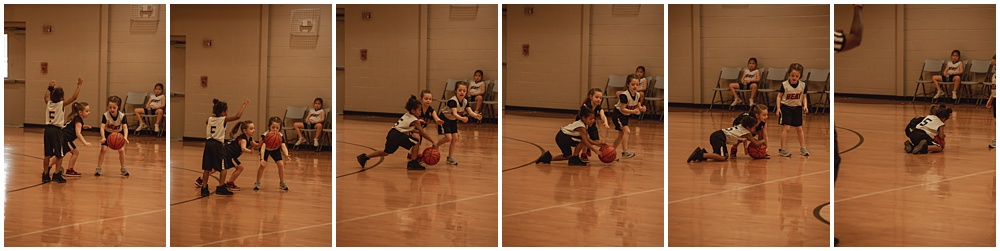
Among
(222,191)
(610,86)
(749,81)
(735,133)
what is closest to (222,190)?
(222,191)

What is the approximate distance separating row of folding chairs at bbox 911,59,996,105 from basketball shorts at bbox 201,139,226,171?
5069 mm

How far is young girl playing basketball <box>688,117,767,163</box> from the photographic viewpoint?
7.98m

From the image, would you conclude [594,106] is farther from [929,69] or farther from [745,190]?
[929,69]

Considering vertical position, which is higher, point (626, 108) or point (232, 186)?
point (626, 108)

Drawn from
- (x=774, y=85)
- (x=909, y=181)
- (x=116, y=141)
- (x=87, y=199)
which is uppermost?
(x=774, y=85)

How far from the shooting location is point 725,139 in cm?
816

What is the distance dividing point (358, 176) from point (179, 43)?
1.66 m

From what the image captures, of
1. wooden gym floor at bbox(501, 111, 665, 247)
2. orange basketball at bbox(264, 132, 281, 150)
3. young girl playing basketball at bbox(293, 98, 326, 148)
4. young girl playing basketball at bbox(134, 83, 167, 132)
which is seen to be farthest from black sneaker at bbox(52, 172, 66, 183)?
wooden gym floor at bbox(501, 111, 665, 247)

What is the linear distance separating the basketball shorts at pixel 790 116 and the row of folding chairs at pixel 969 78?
922 mm

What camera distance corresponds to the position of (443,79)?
27.3 feet

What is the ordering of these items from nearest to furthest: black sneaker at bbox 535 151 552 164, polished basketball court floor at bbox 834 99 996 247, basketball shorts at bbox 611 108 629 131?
polished basketball court floor at bbox 834 99 996 247, basketball shorts at bbox 611 108 629 131, black sneaker at bbox 535 151 552 164

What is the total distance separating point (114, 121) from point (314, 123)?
1.72 metres

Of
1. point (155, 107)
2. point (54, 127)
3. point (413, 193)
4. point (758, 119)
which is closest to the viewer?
point (758, 119)

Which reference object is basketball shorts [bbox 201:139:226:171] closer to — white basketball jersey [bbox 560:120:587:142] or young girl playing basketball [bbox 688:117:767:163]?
white basketball jersey [bbox 560:120:587:142]
